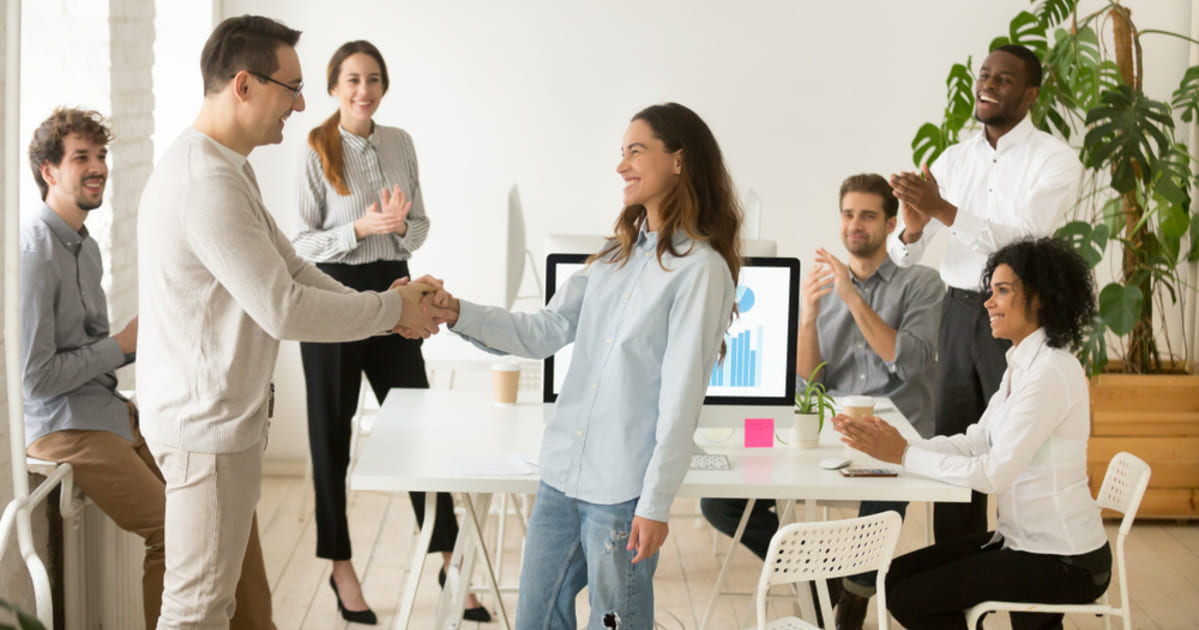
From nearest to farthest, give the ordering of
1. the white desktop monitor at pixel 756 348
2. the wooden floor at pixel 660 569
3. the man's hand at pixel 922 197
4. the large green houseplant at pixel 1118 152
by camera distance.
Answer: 1. the white desktop monitor at pixel 756 348
2. the man's hand at pixel 922 197
3. the wooden floor at pixel 660 569
4. the large green houseplant at pixel 1118 152

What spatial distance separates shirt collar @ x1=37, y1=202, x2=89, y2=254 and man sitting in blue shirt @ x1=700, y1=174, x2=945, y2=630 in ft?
6.26

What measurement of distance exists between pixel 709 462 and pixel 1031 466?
715 millimetres

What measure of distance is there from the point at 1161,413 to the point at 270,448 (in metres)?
3.64

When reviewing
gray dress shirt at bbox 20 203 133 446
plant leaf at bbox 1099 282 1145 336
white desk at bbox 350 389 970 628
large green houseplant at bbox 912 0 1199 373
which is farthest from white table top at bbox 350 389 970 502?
large green houseplant at bbox 912 0 1199 373

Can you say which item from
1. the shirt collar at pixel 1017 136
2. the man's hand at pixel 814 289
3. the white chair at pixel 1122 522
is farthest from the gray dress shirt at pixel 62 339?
the shirt collar at pixel 1017 136

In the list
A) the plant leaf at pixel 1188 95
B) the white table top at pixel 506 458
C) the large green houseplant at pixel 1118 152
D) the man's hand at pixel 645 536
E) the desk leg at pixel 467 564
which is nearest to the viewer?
the man's hand at pixel 645 536

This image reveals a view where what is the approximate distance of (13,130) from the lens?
6.82 feet

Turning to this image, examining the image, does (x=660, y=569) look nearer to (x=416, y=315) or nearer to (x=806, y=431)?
(x=806, y=431)

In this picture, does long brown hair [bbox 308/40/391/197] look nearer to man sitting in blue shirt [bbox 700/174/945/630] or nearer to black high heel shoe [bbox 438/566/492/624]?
black high heel shoe [bbox 438/566/492/624]

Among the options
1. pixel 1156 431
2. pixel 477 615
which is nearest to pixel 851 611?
pixel 477 615

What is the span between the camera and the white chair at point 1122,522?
254 centimetres

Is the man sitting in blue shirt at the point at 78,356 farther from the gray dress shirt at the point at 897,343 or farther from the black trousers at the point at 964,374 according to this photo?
the black trousers at the point at 964,374

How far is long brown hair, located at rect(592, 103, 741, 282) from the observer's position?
83.7 inches

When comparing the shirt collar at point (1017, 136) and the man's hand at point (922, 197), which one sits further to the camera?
the shirt collar at point (1017, 136)
